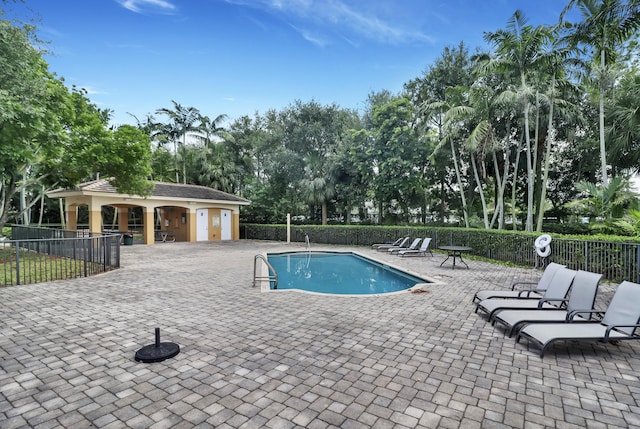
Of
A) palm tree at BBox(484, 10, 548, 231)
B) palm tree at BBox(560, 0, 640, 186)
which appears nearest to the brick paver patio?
palm tree at BBox(560, 0, 640, 186)

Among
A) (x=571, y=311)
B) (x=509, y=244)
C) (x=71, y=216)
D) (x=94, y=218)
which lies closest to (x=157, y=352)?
(x=571, y=311)

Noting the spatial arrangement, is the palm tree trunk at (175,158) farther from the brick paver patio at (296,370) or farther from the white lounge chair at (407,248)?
the brick paver patio at (296,370)

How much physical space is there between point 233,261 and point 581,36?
14919 millimetres

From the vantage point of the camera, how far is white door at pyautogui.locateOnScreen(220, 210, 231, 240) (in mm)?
24609

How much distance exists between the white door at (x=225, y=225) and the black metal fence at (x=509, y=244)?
12.4ft

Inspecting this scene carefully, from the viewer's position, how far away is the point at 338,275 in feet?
38.8

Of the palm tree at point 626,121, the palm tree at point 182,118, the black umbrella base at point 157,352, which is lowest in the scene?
the black umbrella base at point 157,352

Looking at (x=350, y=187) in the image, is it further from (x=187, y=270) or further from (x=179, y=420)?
(x=179, y=420)

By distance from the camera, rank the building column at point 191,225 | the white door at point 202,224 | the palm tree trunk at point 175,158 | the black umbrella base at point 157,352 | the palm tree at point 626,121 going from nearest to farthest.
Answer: the black umbrella base at point 157,352 < the palm tree at point 626,121 < the building column at point 191,225 < the white door at point 202,224 < the palm tree trunk at point 175,158

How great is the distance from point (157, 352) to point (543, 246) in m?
11.2

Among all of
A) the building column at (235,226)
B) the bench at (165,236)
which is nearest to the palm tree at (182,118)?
the bench at (165,236)

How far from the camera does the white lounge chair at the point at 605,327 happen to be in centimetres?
392

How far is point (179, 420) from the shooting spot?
2.70m

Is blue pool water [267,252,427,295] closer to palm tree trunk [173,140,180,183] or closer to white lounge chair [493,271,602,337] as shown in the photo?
white lounge chair [493,271,602,337]
